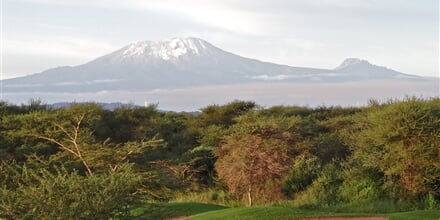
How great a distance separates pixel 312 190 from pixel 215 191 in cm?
535

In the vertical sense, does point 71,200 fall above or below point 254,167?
above

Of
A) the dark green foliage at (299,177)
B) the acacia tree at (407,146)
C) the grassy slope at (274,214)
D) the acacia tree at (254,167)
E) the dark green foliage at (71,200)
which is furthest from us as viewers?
the dark green foliage at (299,177)

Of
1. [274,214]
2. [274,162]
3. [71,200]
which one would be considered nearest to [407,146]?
[274,162]

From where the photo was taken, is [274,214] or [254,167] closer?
[274,214]

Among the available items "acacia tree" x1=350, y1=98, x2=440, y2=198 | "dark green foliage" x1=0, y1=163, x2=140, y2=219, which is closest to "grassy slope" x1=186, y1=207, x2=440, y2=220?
"acacia tree" x1=350, y1=98, x2=440, y2=198

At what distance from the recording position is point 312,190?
26.8 m

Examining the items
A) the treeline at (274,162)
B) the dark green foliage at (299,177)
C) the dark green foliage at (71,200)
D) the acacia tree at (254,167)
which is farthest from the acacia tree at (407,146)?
the dark green foliage at (71,200)

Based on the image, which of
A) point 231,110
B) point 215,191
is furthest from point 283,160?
point 231,110

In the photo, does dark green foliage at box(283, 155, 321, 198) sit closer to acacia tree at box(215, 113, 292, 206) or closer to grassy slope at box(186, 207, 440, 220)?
acacia tree at box(215, 113, 292, 206)

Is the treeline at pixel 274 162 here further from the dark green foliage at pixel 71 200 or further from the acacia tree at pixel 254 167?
the dark green foliage at pixel 71 200

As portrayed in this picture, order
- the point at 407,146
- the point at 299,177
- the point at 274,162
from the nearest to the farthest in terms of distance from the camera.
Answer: the point at 407,146
the point at 274,162
the point at 299,177

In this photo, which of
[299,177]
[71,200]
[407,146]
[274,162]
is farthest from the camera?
[299,177]

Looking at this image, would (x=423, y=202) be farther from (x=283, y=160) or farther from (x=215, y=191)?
(x=215, y=191)

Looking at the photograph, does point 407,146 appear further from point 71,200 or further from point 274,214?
point 71,200
